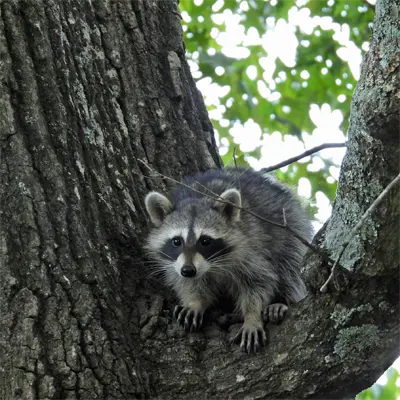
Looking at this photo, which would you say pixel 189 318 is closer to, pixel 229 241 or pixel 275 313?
pixel 275 313

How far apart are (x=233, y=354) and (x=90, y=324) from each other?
1.86 feet

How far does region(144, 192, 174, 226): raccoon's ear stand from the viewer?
3.66 metres

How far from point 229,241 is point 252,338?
1.27 metres

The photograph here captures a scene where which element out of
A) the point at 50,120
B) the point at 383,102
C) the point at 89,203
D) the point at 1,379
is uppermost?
the point at 50,120

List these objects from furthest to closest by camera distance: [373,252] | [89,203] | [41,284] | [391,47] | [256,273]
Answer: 1. [256,273]
2. [89,203]
3. [41,284]
4. [373,252]
5. [391,47]

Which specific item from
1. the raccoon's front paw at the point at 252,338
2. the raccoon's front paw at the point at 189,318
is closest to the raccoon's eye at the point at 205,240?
the raccoon's front paw at the point at 189,318

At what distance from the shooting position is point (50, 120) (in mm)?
3188

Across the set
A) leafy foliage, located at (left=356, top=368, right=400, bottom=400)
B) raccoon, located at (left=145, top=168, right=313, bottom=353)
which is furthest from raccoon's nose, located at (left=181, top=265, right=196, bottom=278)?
leafy foliage, located at (left=356, top=368, right=400, bottom=400)

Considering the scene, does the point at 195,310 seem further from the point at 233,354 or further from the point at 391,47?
the point at 391,47

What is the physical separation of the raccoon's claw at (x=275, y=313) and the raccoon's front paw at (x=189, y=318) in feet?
0.94

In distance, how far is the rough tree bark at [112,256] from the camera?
250 cm

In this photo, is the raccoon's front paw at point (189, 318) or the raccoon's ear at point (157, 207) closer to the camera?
the raccoon's front paw at point (189, 318)

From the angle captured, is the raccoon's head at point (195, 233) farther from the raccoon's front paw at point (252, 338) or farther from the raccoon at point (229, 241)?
the raccoon's front paw at point (252, 338)

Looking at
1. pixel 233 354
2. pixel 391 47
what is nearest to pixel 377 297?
pixel 233 354
